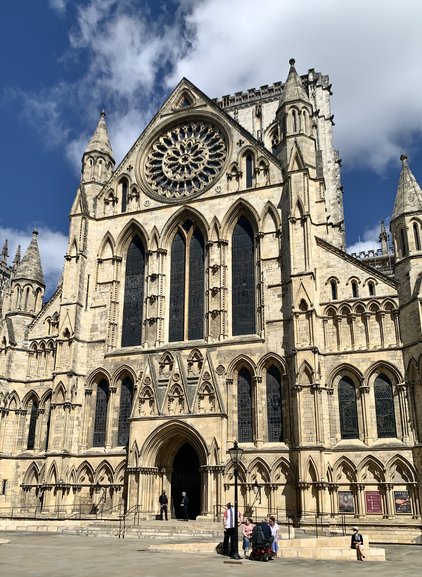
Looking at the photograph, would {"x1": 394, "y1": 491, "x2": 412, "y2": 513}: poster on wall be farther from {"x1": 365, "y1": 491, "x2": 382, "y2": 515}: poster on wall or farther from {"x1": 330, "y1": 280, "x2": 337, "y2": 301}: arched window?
{"x1": 330, "y1": 280, "x2": 337, "y2": 301}: arched window

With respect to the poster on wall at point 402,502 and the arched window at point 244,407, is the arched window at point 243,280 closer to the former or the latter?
the arched window at point 244,407

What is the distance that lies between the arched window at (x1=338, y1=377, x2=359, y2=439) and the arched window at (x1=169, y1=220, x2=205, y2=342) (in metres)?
7.91

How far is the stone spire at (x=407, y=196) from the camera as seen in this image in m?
27.7

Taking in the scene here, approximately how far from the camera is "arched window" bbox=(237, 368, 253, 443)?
2722cm

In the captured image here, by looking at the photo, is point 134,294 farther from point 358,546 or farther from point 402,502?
point 358,546

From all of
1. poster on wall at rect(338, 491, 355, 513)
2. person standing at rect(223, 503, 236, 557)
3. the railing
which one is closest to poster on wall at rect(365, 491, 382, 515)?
poster on wall at rect(338, 491, 355, 513)

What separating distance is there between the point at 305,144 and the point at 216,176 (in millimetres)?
5390

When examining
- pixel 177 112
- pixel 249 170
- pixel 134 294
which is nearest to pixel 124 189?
pixel 177 112

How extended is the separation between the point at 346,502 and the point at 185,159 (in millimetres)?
21268

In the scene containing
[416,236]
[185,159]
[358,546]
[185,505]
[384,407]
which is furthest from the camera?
[185,159]

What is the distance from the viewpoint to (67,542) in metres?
20.6

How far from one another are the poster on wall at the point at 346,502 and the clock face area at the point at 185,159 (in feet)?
58.6

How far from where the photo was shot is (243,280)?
3050cm

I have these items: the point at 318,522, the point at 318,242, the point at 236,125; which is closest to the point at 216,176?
the point at 236,125
